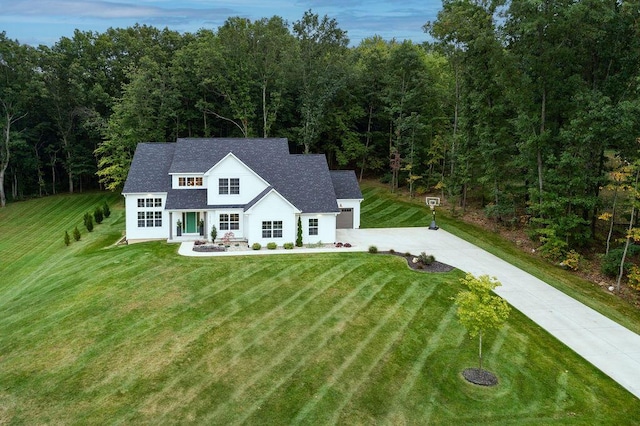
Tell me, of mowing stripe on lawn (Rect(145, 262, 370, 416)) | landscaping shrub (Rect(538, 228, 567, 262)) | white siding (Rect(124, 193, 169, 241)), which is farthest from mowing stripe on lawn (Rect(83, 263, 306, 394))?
landscaping shrub (Rect(538, 228, 567, 262))

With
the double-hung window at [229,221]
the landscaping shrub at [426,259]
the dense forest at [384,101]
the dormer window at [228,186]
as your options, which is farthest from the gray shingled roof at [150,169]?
the landscaping shrub at [426,259]

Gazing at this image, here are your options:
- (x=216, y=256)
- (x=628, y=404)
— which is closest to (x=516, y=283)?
(x=628, y=404)

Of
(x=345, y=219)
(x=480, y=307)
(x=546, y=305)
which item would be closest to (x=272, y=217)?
(x=345, y=219)

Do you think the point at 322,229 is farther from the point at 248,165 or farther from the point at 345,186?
the point at 248,165

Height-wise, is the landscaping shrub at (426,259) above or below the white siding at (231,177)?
below

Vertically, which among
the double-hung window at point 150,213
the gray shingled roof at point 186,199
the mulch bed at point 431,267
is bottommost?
the mulch bed at point 431,267

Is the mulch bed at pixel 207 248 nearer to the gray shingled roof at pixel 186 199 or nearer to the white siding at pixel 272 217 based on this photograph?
the white siding at pixel 272 217

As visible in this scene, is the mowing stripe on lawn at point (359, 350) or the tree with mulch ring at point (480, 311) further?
the tree with mulch ring at point (480, 311)
